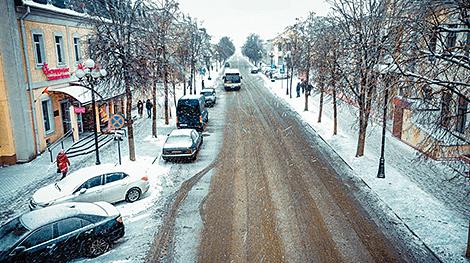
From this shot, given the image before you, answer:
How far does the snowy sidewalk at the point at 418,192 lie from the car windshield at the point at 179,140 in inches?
311

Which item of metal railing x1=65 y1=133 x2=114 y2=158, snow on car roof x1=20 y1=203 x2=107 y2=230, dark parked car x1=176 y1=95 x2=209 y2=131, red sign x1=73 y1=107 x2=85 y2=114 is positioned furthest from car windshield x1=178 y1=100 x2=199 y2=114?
snow on car roof x1=20 y1=203 x2=107 y2=230

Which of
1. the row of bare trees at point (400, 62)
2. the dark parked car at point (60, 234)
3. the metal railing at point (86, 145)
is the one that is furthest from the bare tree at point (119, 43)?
the row of bare trees at point (400, 62)

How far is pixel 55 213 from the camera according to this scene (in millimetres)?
10156

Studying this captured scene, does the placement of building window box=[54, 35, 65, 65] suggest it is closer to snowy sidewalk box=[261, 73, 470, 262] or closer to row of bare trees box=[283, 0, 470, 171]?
row of bare trees box=[283, 0, 470, 171]

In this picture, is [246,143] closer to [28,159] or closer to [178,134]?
[178,134]

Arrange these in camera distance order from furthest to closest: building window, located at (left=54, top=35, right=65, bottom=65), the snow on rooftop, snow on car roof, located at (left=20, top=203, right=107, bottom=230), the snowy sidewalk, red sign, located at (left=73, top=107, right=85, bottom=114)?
building window, located at (left=54, top=35, right=65, bottom=65) < red sign, located at (left=73, top=107, right=85, bottom=114) < the snow on rooftop < the snowy sidewalk < snow on car roof, located at (left=20, top=203, right=107, bottom=230)

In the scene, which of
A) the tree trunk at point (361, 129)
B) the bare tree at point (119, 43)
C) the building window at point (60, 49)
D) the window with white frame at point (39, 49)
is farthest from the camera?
the building window at point (60, 49)

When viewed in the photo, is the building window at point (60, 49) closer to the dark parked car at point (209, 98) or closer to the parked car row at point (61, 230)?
the parked car row at point (61, 230)

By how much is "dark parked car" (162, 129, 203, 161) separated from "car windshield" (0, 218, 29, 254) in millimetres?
8687

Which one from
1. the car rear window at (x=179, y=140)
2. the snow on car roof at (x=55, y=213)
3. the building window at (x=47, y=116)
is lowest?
the snow on car roof at (x=55, y=213)

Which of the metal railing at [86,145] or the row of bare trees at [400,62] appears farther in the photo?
the metal railing at [86,145]

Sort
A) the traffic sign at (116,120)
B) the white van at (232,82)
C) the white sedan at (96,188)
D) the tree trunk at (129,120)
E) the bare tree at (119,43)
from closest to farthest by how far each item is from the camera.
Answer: the white sedan at (96,188)
the traffic sign at (116,120)
the bare tree at (119,43)
the tree trunk at (129,120)
the white van at (232,82)

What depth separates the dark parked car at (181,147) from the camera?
18172 millimetres

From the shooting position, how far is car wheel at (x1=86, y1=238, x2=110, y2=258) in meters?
10.0
